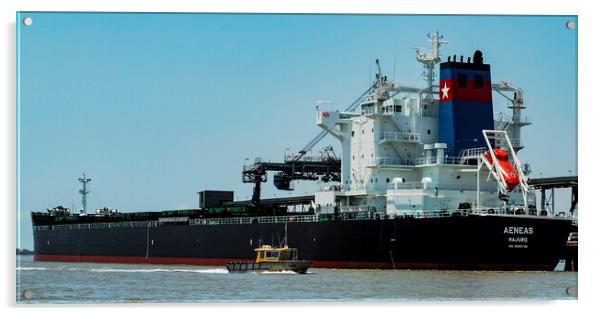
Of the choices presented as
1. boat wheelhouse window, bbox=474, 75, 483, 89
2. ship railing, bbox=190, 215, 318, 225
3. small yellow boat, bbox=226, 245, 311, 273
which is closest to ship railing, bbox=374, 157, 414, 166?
ship railing, bbox=190, 215, 318, 225

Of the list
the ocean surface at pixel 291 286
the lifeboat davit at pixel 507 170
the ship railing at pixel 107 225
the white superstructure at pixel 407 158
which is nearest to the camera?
the ocean surface at pixel 291 286

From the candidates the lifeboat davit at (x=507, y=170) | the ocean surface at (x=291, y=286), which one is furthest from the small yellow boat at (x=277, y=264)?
the lifeboat davit at (x=507, y=170)

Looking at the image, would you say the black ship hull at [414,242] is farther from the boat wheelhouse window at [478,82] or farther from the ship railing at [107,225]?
the ship railing at [107,225]

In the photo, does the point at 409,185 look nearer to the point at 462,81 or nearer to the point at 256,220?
the point at 462,81

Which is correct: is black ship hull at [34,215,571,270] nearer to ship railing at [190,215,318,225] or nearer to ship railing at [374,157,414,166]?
ship railing at [190,215,318,225]

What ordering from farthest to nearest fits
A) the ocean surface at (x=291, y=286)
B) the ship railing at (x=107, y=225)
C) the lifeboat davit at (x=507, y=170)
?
the ship railing at (x=107, y=225)
the lifeboat davit at (x=507, y=170)
the ocean surface at (x=291, y=286)

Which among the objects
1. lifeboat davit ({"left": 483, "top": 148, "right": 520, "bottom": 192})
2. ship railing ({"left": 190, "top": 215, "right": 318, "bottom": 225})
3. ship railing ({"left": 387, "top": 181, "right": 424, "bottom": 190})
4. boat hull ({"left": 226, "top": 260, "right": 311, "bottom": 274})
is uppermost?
lifeboat davit ({"left": 483, "top": 148, "right": 520, "bottom": 192})
